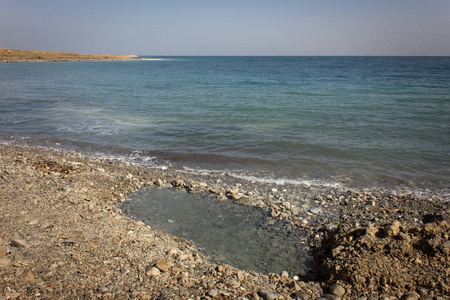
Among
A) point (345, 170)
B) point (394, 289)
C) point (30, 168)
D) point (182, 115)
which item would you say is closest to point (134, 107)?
point (182, 115)

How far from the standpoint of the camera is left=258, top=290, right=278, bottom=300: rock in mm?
3980

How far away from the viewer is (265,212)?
700cm

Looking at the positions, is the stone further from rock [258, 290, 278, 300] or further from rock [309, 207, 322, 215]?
rock [258, 290, 278, 300]

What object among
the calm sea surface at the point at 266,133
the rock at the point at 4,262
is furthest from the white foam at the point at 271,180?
the rock at the point at 4,262

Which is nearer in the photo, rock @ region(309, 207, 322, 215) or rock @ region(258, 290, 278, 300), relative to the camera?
rock @ region(258, 290, 278, 300)

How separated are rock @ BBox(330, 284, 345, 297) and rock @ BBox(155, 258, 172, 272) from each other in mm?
2380

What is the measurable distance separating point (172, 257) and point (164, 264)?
37 centimetres

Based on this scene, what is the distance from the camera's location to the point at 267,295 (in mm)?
4000

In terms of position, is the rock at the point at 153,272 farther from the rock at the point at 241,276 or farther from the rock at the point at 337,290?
the rock at the point at 337,290

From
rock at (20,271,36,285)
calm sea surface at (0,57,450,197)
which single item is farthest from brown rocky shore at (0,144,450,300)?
Answer: calm sea surface at (0,57,450,197)

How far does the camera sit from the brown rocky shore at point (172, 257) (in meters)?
3.94

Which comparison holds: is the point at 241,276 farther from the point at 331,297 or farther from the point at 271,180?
the point at 271,180

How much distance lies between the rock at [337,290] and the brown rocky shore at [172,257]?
1 cm

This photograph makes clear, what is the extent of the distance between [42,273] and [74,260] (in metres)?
0.43
